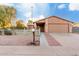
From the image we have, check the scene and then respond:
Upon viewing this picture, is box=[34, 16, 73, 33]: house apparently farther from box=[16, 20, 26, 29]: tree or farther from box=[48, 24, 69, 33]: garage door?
box=[16, 20, 26, 29]: tree

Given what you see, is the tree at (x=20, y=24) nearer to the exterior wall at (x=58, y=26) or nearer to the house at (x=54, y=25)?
the house at (x=54, y=25)

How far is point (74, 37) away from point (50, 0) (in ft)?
2.62

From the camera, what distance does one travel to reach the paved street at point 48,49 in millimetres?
4039

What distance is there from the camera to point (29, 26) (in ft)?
13.8

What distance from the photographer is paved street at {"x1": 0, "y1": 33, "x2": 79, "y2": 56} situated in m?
4.04

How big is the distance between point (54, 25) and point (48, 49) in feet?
1.55

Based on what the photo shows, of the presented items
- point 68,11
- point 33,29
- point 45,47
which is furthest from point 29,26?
point 68,11

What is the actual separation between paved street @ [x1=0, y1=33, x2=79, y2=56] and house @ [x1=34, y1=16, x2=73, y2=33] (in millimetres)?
137

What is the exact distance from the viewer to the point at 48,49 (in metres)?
4.08

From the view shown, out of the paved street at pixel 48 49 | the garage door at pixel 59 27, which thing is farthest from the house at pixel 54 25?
the paved street at pixel 48 49

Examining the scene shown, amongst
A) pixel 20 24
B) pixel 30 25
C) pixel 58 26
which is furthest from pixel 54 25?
pixel 20 24

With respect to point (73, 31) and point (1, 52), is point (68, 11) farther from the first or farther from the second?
point (1, 52)

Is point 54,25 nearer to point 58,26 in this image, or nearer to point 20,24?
point 58,26

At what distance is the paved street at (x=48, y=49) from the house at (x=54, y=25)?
0.14 meters
